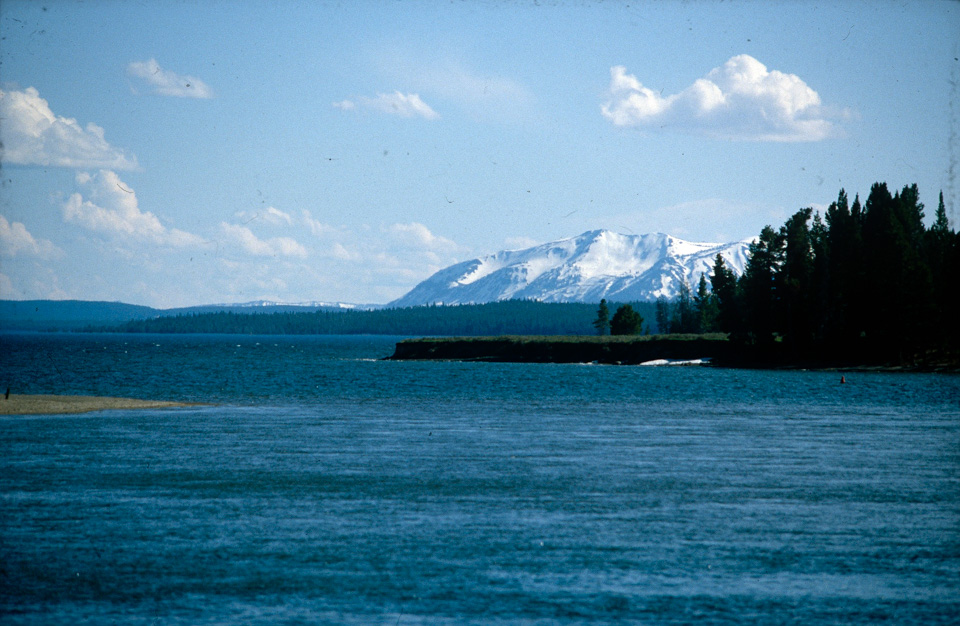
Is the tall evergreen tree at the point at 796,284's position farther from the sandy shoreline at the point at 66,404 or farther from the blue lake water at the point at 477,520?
the sandy shoreline at the point at 66,404

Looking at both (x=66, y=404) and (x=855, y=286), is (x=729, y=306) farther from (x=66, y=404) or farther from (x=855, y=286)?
(x=66, y=404)

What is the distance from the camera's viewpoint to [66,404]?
79.4 m

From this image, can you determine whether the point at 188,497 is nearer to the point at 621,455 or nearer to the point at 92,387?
the point at 621,455

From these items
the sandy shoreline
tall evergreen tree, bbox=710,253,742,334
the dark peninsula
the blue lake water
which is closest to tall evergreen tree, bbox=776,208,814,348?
tall evergreen tree, bbox=710,253,742,334

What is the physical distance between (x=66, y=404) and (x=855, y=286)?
358 ft

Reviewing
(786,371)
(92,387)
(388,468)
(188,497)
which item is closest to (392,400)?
(92,387)

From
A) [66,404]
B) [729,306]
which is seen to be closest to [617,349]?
[729,306]

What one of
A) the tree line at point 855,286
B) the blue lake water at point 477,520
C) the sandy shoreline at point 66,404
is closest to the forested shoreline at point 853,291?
the tree line at point 855,286

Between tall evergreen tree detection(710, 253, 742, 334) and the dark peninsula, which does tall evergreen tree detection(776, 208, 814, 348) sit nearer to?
Result: tall evergreen tree detection(710, 253, 742, 334)

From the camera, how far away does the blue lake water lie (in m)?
25.4

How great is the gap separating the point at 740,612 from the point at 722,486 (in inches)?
690

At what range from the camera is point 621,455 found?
51.8m

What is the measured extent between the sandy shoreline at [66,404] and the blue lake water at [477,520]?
4.37 meters

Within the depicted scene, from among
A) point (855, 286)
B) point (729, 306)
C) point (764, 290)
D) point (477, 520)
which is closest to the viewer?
point (477, 520)
